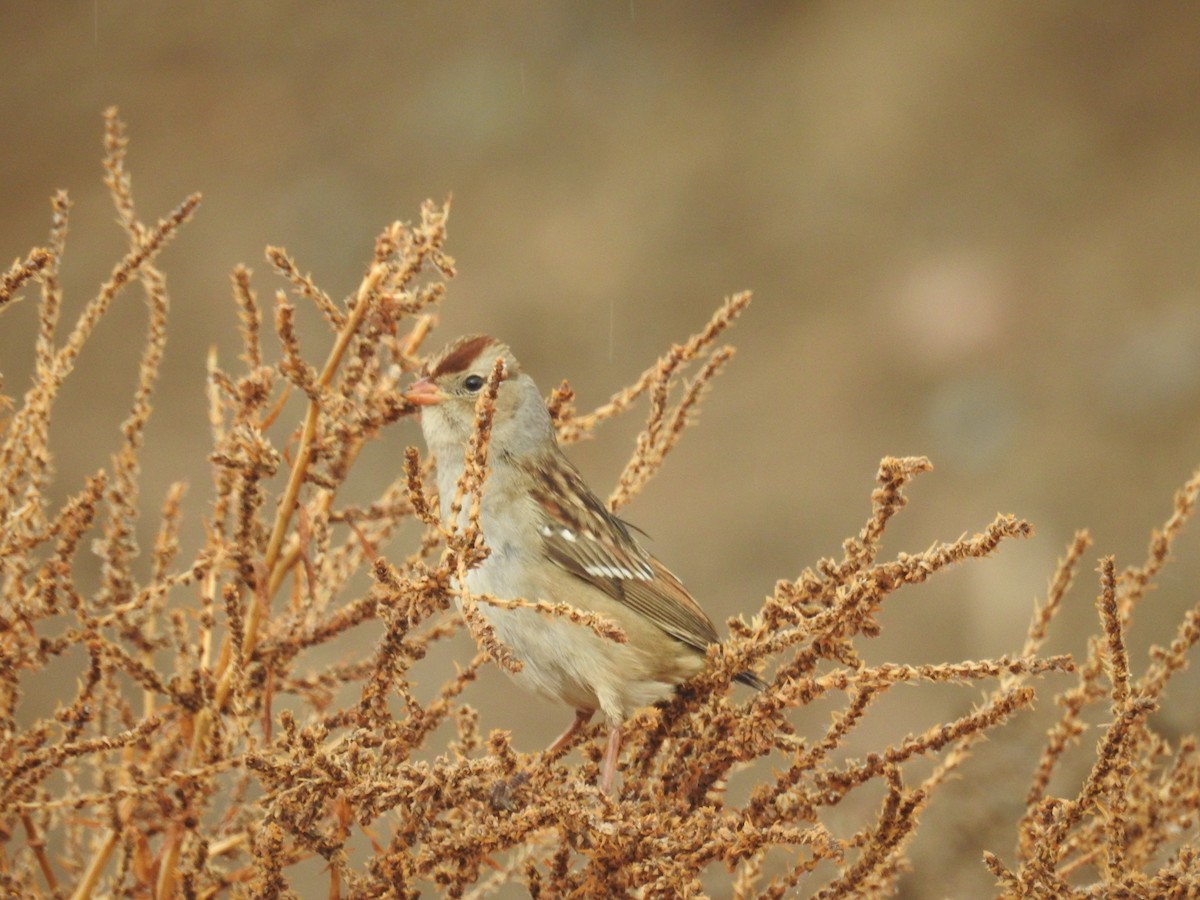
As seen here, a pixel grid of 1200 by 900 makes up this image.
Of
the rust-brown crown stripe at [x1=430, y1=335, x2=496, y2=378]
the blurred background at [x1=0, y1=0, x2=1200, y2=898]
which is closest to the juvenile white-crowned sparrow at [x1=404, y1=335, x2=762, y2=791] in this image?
the rust-brown crown stripe at [x1=430, y1=335, x2=496, y2=378]

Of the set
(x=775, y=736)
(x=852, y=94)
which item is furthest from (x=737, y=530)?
(x=775, y=736)

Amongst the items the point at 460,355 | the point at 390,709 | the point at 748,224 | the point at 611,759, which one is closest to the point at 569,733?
the point at 611,759

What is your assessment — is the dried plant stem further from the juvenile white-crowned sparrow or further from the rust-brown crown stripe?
the rust-brown crown stripe

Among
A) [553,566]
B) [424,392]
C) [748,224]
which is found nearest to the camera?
[424,392]

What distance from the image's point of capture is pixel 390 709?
1.17m

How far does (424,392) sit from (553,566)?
0.94 feet

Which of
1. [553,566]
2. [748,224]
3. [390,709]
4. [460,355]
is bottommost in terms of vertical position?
[390,709]

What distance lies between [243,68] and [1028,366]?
2.47 meters

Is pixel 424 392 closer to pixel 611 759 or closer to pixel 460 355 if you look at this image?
pixel 460 355

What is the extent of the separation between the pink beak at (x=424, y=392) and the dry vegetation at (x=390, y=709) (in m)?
0.06

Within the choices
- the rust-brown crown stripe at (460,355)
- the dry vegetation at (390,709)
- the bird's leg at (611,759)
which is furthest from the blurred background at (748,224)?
the dry vegetation at (390,709)

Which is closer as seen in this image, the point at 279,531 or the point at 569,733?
the point at 279,531

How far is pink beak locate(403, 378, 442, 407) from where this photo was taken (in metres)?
1.38

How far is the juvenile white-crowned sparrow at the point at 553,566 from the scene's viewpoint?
150 cm
